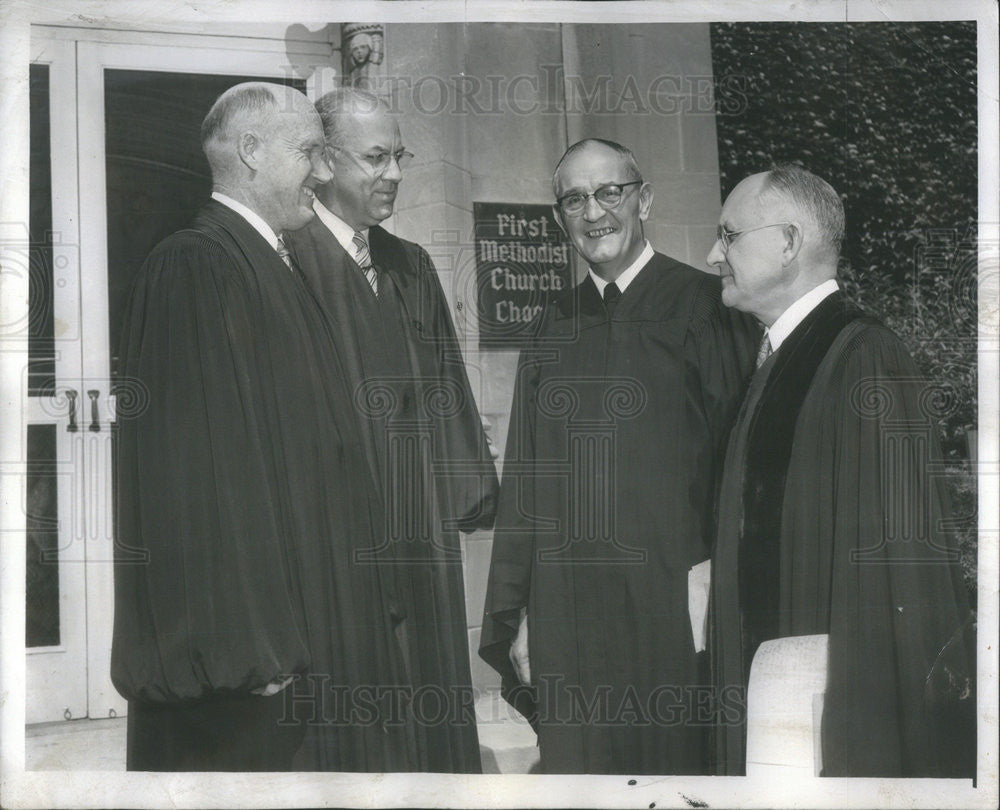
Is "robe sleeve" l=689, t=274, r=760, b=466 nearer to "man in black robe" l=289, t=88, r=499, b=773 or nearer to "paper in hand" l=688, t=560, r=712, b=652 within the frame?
"paper in hand" l=688, t=560, r=712, b=652

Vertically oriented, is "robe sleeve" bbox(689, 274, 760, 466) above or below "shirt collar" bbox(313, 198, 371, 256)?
below

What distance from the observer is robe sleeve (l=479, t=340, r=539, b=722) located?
3498mm

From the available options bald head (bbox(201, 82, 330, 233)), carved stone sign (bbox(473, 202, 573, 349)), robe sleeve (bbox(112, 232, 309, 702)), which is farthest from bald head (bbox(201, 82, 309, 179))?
carved stone sign (bbox(473, 202, 573, 349))

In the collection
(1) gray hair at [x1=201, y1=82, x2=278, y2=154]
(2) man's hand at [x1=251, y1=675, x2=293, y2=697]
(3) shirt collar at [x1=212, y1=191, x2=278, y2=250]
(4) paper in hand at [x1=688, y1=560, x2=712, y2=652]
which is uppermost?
(1) gray hair at [x1=201, y1=82, x2=278, y2=154]

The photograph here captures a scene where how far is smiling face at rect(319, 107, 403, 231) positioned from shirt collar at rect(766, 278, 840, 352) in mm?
1258

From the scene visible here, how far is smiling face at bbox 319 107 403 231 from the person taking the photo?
352 centimetres

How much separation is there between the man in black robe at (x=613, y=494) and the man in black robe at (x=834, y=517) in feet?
0.34

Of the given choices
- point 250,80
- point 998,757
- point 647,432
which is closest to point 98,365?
point 250,80

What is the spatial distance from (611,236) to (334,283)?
0.88 metres

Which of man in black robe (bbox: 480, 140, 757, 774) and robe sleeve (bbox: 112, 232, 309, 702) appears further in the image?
man in black robe (bbox: 480, 140, 757, 774)

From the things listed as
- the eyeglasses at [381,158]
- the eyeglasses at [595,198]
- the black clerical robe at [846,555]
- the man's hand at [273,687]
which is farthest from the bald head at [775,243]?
the man's hand at [273,687]

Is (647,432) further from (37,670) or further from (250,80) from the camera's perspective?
(37,670)

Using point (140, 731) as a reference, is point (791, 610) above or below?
above

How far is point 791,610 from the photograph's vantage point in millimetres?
3400
